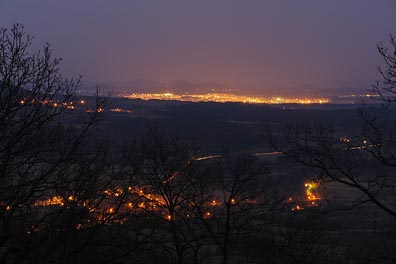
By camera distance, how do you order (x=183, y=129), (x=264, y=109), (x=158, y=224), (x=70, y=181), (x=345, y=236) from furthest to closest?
(x=264, y=109) < (x=183, y=129) < (x=345, y=236) < (x=158, y=224) < (x=70, y=181)

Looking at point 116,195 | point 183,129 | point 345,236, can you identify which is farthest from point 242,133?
point 116,195

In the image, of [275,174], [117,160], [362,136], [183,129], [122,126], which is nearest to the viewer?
[362,136]

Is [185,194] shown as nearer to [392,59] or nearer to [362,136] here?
[362,136]

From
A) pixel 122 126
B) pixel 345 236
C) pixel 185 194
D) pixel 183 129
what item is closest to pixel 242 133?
pixel 183 129

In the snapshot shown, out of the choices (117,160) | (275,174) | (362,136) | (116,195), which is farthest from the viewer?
(275,174)

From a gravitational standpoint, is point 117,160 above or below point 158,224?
above

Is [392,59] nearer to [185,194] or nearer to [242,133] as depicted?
[185,194]

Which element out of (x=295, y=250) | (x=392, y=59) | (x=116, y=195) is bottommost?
(x=295, y=250)

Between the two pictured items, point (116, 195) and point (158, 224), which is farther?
point (158, 224)

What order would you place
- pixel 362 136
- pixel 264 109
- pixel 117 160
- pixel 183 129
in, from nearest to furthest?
pixel 362 136, pixel 117 160, pixel 183 129, pixel 264 109
